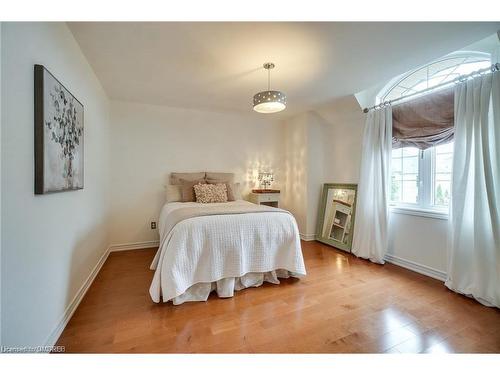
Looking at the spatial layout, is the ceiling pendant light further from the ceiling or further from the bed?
the bed

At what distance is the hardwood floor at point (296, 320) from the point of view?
1339 millimetres

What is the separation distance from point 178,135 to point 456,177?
11.6 ft

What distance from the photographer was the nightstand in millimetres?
3857

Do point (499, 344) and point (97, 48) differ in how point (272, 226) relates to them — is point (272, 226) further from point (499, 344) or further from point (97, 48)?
point (97, 48)

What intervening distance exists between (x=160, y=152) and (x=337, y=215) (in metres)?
3.01

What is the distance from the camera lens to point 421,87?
2.56m

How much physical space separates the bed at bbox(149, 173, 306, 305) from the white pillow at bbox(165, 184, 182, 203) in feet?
3.72

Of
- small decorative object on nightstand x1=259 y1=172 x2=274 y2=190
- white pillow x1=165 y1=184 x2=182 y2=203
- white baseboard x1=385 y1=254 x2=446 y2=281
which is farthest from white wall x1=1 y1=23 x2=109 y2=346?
white baseboard x1=385 y1=254 x2=446 y2=281

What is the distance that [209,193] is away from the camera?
→ 3.13 metres

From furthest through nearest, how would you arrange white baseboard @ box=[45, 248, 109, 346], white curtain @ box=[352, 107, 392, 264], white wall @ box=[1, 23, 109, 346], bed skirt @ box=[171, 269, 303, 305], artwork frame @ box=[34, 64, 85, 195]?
white curtain @ box=[352, 107, 392, 264], bed skirt @ box=[171, 269, 303, 305], white baseboard @ box=[45, 248, 109, 346], artwork frame @ box=[34, 64, 85, 195], white wall @ box=[1, 23, 109, 346]

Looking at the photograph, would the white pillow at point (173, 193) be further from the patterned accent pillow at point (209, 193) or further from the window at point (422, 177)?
the window at point (422, 177)

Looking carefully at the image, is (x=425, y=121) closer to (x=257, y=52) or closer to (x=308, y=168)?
(x=308, y=168)

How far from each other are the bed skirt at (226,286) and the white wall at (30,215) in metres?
0.83
